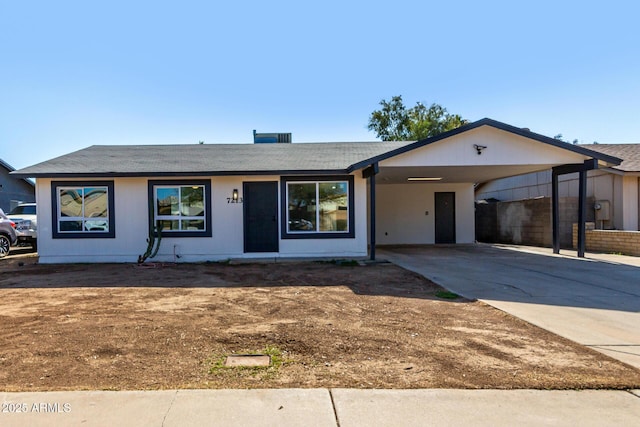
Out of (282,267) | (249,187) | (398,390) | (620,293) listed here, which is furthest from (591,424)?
(249,187)

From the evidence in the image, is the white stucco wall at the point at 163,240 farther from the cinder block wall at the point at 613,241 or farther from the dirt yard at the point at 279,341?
the cinder block wall at the point at 613,241

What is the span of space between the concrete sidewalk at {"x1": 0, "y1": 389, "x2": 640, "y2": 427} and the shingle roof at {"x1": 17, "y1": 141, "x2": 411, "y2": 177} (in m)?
8.54

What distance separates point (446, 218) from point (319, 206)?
25.2 feet

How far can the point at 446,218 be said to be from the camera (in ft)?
57.7

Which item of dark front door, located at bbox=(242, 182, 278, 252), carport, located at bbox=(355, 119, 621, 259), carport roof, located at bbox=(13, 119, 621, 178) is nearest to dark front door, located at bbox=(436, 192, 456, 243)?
carport, located at bbox=(355, 119, 621, 259)

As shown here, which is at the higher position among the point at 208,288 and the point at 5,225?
the point at 5,225

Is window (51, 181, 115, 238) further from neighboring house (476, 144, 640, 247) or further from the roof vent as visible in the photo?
neighboring house (476, 144, 640, 247)

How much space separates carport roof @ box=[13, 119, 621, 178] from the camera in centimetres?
1125

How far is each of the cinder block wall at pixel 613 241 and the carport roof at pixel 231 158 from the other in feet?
11.3

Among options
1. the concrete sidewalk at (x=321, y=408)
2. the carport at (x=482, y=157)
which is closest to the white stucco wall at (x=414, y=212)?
the carport at (x=482, y=157)

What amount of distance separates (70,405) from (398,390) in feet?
8.62

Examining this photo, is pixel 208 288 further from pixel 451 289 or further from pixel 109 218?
pixel 109 218

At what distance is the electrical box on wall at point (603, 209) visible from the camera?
51.2 ft

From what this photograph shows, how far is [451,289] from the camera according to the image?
25.1 feet
